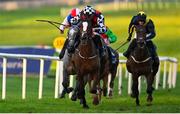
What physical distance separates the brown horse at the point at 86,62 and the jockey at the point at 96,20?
0.43 feet

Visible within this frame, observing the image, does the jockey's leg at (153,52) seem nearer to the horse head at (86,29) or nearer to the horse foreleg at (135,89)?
the horse foreleg at (135,89)

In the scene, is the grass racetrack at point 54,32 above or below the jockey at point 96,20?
below

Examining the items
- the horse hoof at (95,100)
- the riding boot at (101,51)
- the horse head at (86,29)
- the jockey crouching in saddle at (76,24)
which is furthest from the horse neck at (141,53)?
the horse head at (86,29)

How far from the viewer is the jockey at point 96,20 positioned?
1622 cm

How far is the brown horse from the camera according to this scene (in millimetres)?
16281

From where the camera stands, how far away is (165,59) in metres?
24.9

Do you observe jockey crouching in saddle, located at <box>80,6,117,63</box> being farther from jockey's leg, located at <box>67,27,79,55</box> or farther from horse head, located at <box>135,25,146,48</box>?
horse head, located at <box>135,25,146,48</box>

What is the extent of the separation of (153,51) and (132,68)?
527 mm

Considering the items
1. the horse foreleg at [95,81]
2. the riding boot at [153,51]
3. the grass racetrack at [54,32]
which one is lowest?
the grass racetrack at [54,32]

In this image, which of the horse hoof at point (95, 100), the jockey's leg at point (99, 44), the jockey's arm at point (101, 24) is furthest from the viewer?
the jockey's arm at point (101, 24)

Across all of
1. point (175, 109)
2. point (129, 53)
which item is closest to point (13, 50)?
point (129, 53)

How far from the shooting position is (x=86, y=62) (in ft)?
53.6

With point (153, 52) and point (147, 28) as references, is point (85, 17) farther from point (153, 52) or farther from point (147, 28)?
point (153, 52)

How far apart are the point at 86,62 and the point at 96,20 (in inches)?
33.3
